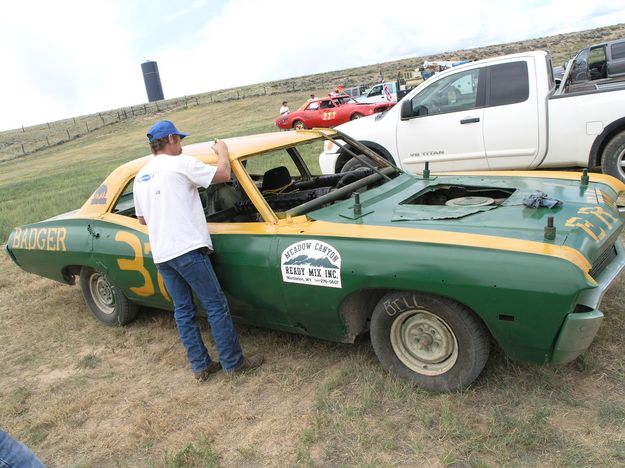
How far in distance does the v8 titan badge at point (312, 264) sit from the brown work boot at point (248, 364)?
0.74 m

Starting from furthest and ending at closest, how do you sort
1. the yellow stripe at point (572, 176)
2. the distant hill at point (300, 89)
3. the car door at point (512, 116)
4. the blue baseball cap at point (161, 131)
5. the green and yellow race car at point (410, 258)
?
1. the distant hill at point (300, 89)
2. the car door at point (512, 116)
3. the yellow stripe at point (572, 176)
4. the blue baseball cap at point (161, 131)
5. the green and yellow race car at point (410, 258)

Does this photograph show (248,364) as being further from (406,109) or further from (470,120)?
(470,120)

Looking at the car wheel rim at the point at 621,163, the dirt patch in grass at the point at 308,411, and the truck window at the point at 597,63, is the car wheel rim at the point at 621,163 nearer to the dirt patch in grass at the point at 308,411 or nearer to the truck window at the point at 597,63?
the dirt patch in grass at the point at 308,411

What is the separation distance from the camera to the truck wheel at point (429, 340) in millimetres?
2709

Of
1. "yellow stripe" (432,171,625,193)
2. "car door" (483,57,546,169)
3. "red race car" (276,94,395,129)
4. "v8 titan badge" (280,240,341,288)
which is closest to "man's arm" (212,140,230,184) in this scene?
"v8 titan badge" (280,240,341,288)

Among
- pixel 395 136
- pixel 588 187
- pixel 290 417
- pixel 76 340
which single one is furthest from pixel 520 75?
pixel 76 340

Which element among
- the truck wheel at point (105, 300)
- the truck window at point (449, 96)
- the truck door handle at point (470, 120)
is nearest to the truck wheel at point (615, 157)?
the truck door handle at point (470, 120)

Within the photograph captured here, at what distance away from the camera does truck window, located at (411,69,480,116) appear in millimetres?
6223

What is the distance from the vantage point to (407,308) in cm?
284

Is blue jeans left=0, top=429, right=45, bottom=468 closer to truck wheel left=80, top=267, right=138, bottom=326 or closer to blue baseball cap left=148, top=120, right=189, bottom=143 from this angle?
blue baseball cap left=148, top=120, right=189, bottom=143

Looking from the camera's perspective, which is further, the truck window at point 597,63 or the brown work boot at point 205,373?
the truck window at point 597,63

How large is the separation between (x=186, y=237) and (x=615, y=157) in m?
4.76

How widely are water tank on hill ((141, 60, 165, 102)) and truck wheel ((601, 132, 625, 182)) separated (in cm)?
8712

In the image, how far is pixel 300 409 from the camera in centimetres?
303
